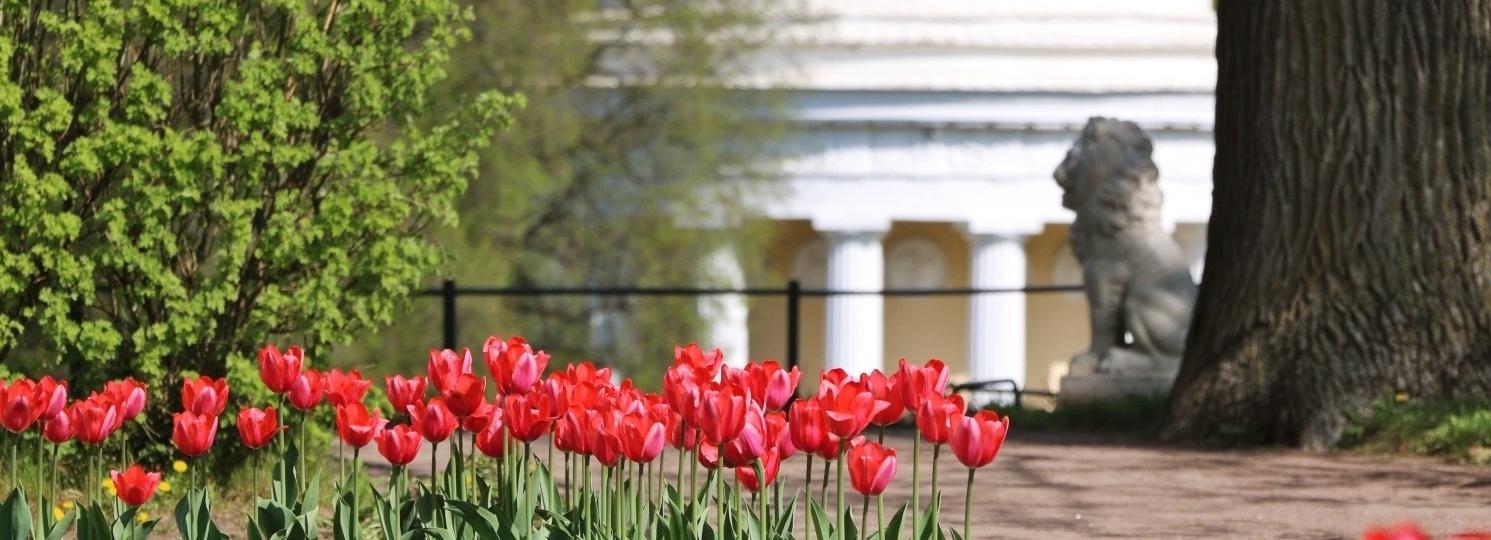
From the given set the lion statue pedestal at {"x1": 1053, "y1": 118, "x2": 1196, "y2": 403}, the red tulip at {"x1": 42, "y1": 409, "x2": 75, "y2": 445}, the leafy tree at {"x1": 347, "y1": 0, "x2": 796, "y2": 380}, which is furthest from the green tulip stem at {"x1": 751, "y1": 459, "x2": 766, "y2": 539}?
the leafy tree at {"x1": 347, "y1": 0, "x2": 796, "y2": 380}

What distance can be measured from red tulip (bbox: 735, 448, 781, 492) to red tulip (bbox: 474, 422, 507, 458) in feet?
1.86

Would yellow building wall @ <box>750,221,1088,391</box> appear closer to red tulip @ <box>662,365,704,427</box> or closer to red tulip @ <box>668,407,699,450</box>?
red tulip @ <box>668,407,699,450</box>

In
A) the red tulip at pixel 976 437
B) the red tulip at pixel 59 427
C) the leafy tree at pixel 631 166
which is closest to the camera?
the red tulip at pixel 976 437

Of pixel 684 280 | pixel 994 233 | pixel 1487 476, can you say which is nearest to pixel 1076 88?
pixel 994 233

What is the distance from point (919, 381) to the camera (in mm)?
5238

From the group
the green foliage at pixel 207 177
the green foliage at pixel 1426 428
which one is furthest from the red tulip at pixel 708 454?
the green foliage at pixel 1426 428

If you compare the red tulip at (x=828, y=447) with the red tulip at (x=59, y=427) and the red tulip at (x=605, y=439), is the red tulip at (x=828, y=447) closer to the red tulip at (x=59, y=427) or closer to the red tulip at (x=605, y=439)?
the red tulip at (x=605, y=439)

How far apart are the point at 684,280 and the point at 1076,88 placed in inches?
255

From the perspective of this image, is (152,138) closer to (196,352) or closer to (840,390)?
(196,352)

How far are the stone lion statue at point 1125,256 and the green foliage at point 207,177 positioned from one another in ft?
21.8

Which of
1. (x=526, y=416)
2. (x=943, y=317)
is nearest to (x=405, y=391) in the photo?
(x=526, y=416)

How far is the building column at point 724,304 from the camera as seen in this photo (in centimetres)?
3152

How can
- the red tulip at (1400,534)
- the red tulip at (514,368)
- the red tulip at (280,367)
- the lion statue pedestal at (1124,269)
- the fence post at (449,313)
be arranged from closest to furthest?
the red tulip at (1400,534) → the red tulip at (514,368) → the red tulip at (280,367) → the lion statue pedestal at (1124,269) → the fence post at (449,313)

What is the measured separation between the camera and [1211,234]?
12000mm
